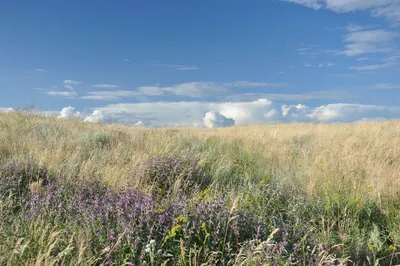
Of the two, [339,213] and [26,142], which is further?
[26,142]

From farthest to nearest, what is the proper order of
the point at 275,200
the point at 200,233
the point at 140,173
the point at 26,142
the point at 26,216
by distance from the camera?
the point at 26,142 < the point at 140,173 < the point at 275,200 < the point at 26,216 < the point at 200,233

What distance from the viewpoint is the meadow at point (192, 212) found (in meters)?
2.62

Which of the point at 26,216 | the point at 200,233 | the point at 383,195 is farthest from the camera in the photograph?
the point at 383,195

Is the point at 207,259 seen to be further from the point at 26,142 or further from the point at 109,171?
the point at 26,142

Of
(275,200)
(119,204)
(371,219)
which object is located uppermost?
(119,204)

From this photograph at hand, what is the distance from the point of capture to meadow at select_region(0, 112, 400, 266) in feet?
8.60

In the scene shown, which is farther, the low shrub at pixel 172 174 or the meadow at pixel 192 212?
the low shrub at pixel 172 174

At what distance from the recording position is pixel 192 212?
3.09 meters

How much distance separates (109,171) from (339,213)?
12.0 feet

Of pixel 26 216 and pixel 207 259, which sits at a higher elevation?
pixel 26 216

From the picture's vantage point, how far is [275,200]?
168 inches

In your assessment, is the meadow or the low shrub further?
the low shrub

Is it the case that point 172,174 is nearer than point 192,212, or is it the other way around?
point 192,212

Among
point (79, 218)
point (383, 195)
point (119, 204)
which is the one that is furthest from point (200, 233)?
point (383, 195)
